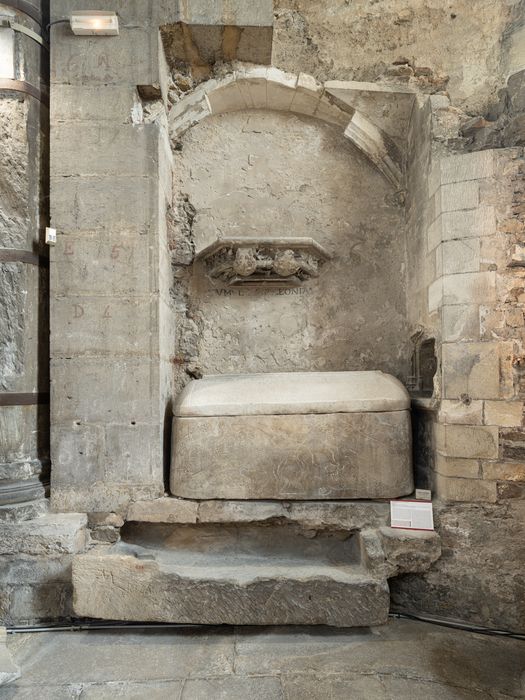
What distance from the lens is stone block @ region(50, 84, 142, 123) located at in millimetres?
2547

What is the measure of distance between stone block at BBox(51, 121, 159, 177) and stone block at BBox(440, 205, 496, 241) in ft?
5.98

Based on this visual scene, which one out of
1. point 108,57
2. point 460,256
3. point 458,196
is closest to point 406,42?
point 458,196

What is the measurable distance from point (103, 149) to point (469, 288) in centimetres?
238

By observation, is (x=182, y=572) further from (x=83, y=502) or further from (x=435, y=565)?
(x=435, y=565)

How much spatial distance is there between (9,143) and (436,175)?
2652mm

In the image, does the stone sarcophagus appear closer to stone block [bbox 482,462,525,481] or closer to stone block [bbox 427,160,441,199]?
stone block [bbox 482,462,525,481]

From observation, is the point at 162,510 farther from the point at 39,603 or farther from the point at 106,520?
the point at 39,603

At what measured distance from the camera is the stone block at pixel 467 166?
2.44 metres

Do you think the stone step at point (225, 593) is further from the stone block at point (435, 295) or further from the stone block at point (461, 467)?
the stone block at point (435, 295)

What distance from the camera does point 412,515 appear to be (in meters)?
2.43

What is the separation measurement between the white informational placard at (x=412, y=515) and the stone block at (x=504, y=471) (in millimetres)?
381

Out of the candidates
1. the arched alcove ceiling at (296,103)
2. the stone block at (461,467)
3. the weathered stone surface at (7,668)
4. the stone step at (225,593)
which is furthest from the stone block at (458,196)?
the weathered stone surface at (7,668)

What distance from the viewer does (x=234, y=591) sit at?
223 centimetres

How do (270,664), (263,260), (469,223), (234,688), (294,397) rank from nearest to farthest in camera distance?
(234,688) → (270,664) → (469,223) → (294,397) → (263,260)
